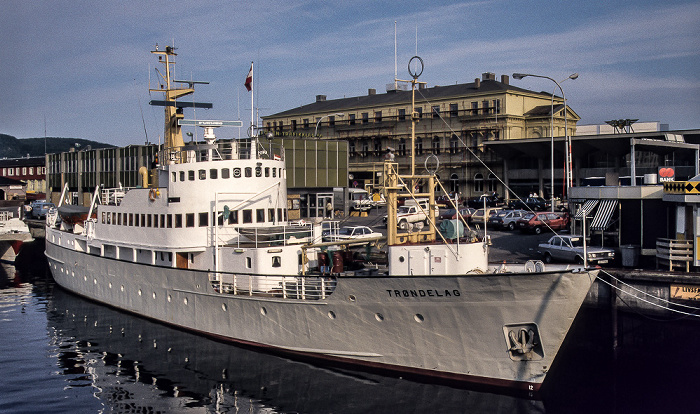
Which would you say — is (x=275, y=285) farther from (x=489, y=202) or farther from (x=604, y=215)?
(x=489, y=202)

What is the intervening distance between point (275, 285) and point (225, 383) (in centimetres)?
387

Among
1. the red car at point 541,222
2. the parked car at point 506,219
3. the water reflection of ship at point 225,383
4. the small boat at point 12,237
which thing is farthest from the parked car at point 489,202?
the small boat at point 12,237

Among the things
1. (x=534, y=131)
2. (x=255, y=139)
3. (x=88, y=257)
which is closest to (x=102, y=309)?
(x=88, y=257)

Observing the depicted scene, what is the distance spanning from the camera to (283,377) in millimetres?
18562

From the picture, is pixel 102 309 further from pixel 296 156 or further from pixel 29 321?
pixel 296 156

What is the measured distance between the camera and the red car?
38469mm

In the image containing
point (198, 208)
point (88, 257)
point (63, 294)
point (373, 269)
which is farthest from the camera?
point (63, 294)

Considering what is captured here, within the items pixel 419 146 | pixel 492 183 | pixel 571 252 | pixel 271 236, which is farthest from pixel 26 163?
pixel 571 252

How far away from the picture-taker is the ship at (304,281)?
1662 centimetres

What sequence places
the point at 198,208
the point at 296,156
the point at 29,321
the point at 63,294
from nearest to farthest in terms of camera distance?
the point at 198,208 → the point at 29,321 → the point at 63,294 → the point at 296,156

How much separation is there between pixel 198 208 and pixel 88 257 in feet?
30.7

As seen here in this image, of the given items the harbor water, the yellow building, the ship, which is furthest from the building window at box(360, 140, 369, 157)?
the harbor water

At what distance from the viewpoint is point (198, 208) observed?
23.5 m

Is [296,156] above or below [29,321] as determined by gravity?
above
